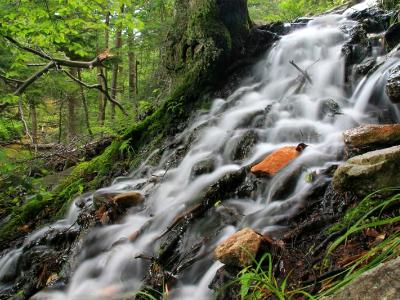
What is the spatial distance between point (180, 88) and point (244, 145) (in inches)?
81.0

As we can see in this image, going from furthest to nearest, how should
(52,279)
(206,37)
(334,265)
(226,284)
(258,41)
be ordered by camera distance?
1. (258,41)
2. (206,37)
3. (52,279)
4. (226,284)
5. (334,265)

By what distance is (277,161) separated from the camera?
3516 millimetres

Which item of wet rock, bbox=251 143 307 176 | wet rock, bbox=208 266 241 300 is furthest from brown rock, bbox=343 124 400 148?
wet rock, bbox=208 266 241 300

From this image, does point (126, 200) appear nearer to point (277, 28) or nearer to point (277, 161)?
point (277, 161)

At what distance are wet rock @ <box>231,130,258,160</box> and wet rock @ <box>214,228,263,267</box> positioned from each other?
1.86m

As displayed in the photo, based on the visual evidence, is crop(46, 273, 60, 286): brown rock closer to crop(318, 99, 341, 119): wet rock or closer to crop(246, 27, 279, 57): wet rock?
crop(318, 99, 341, 119): wet rock

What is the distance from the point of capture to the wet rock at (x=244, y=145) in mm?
4230

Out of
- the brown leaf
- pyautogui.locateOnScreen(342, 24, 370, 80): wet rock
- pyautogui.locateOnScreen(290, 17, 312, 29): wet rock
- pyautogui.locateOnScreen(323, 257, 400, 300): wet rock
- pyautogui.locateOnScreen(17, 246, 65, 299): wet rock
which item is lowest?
pyautogui.locateOnScreen(17, 246, 65, 299): wet rock

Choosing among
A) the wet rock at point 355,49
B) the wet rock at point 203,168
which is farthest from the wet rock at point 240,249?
the wet rock at point 355,49

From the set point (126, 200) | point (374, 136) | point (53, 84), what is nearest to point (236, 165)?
point (126, 200)

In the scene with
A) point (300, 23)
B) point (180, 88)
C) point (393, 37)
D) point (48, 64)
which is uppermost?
point (48, 64)

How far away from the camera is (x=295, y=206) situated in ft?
9.50

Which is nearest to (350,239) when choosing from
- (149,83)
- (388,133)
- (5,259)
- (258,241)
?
(258,241)

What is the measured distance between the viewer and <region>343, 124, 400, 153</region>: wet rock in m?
2.86
